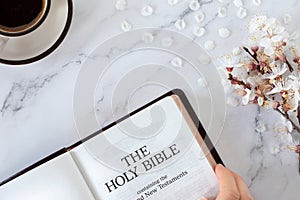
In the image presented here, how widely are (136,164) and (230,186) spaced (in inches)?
5.8

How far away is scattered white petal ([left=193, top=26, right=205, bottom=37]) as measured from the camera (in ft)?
2.97

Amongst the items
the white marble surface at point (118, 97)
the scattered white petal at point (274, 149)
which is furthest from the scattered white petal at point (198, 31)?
the scattered white petal at point (274, 149)

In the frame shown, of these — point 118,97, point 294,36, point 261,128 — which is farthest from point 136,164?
point 294,36

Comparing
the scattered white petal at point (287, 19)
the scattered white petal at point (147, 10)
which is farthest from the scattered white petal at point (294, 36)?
the scattered white petal at point (147, 10)

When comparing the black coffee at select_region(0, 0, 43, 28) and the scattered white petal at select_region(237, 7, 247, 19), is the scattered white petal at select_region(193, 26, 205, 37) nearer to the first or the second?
the scattered white petal at select_region(237, 7, 247, 19)

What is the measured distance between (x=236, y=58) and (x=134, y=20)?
0.18 m

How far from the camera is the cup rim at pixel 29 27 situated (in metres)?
0.83

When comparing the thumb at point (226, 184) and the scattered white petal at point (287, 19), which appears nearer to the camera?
the thumb at point (226, 184)

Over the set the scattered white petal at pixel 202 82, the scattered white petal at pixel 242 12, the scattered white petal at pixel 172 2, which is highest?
the scattered white petal at pixel 172 2

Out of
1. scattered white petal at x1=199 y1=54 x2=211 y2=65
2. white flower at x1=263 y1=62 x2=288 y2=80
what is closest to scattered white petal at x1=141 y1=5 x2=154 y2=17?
scattered white petal at x1=199 y1=54 x2=211 y2=65

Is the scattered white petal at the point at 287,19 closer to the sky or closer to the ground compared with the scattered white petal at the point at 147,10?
closer to the ground

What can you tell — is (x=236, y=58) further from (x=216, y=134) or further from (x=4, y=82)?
(x=4, y=82)

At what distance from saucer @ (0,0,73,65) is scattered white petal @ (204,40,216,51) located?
0.75 feet

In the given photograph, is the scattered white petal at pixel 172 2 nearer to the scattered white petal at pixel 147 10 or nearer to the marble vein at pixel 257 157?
the scattered white petal at pixel 147 10
